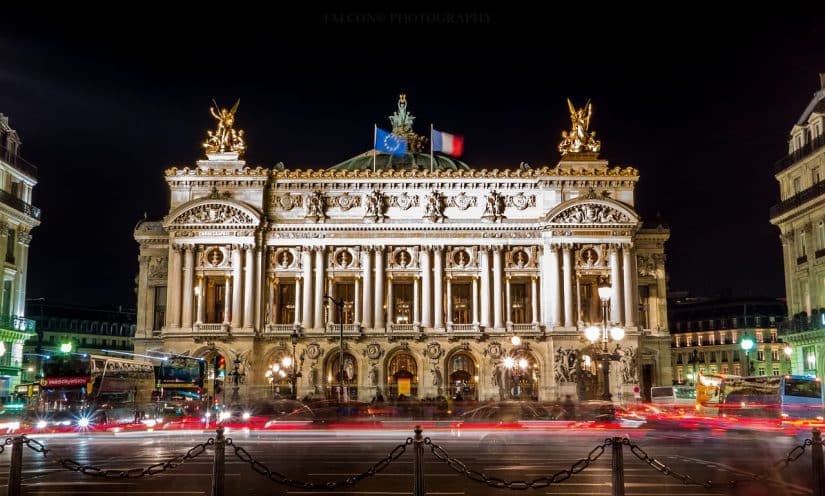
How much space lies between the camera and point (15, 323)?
66188 mm

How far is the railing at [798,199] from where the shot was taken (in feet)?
208

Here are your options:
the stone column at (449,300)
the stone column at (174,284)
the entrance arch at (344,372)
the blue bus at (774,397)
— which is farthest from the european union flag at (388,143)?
the blue bus at (774,397)

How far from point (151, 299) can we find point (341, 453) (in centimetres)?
5244

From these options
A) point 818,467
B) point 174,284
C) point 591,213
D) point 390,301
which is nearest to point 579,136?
point 591,213

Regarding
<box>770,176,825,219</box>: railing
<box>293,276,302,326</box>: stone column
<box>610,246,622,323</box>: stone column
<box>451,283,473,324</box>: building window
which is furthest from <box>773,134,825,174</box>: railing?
<box>293,276,302,326</box>: stone column

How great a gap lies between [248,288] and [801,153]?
43564 mm

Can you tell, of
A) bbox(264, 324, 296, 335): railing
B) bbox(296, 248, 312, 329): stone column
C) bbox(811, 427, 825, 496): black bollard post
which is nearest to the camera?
bbox(811, 427, 825, 496): black bollard post

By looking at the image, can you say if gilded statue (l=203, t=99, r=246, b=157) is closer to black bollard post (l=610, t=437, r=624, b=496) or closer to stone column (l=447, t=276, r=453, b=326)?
stone column (l=447, t=276, r=453, b=326)

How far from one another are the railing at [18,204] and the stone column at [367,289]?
26.2 meters

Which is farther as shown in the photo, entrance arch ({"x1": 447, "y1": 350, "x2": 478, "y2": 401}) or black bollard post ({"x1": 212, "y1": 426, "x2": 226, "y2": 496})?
entrance arch ({"x1": 447, "y1": 350, "x2": 478, "y2": 401})

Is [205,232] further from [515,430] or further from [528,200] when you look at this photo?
[515,430]

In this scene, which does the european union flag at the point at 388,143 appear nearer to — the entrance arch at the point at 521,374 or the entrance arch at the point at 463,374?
the entrance arch at the point at 463,374

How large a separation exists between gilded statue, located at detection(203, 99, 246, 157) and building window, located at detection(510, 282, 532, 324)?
25.9 m

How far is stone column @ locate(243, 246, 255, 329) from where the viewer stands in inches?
2795
